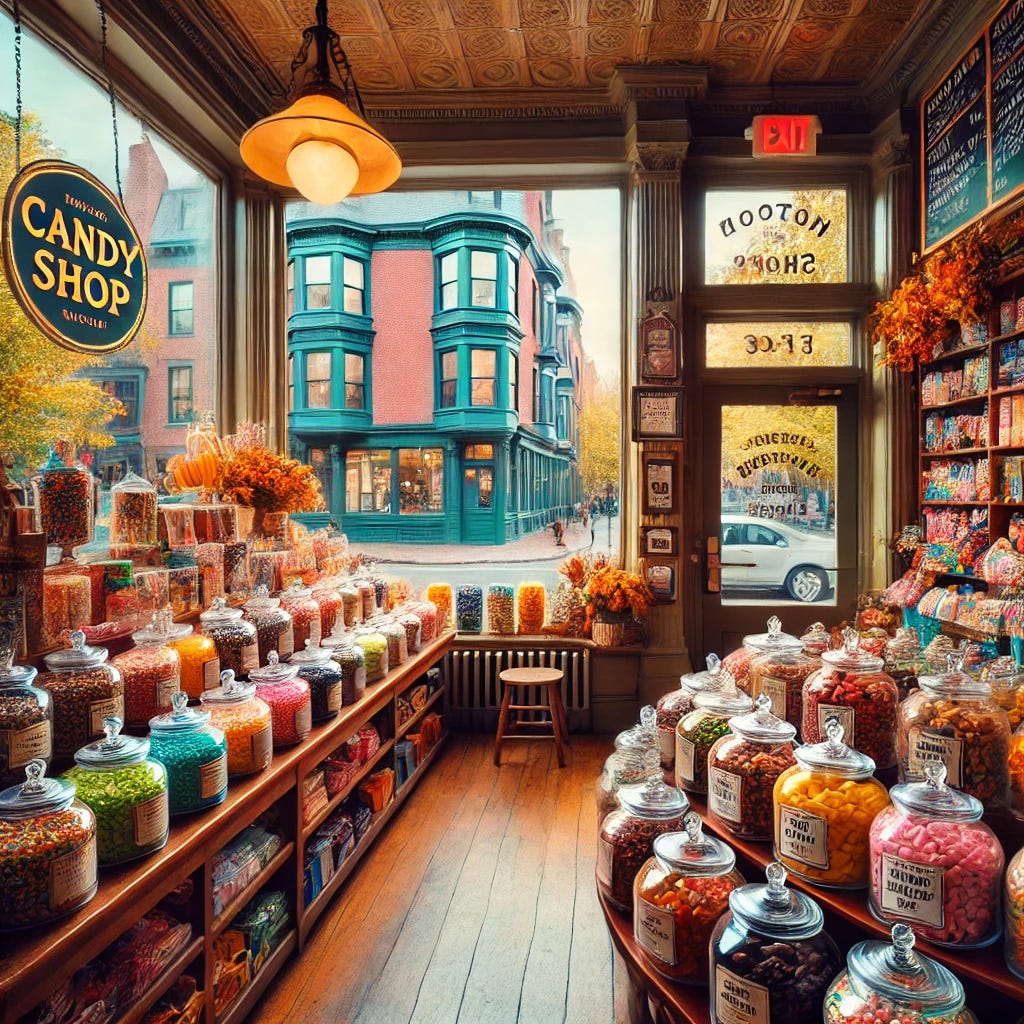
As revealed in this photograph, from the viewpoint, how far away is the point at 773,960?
1.22 metres

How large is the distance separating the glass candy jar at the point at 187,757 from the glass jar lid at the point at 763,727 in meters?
1.33

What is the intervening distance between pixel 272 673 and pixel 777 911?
1736mm

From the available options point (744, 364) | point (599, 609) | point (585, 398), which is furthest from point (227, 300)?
point (744, 364)

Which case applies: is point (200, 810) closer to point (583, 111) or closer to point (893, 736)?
point (893, 736)

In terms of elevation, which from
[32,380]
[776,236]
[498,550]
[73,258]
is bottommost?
[498,550]

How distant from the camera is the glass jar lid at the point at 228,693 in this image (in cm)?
209

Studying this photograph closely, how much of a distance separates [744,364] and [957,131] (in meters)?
1.58

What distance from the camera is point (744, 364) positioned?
15.1ft

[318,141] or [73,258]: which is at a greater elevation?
[318,141]

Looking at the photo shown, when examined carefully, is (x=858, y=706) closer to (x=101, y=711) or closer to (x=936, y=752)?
(x=936, y=752)

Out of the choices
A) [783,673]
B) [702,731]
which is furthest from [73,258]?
[783,673]

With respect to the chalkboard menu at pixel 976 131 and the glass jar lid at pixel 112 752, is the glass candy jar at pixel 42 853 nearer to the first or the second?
the glass jar lid at pixel 112 752

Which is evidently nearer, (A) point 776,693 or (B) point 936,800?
(B) point 936,800

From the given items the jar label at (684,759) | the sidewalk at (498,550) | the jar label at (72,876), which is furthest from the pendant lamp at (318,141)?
the sidewalk at (498,550)
